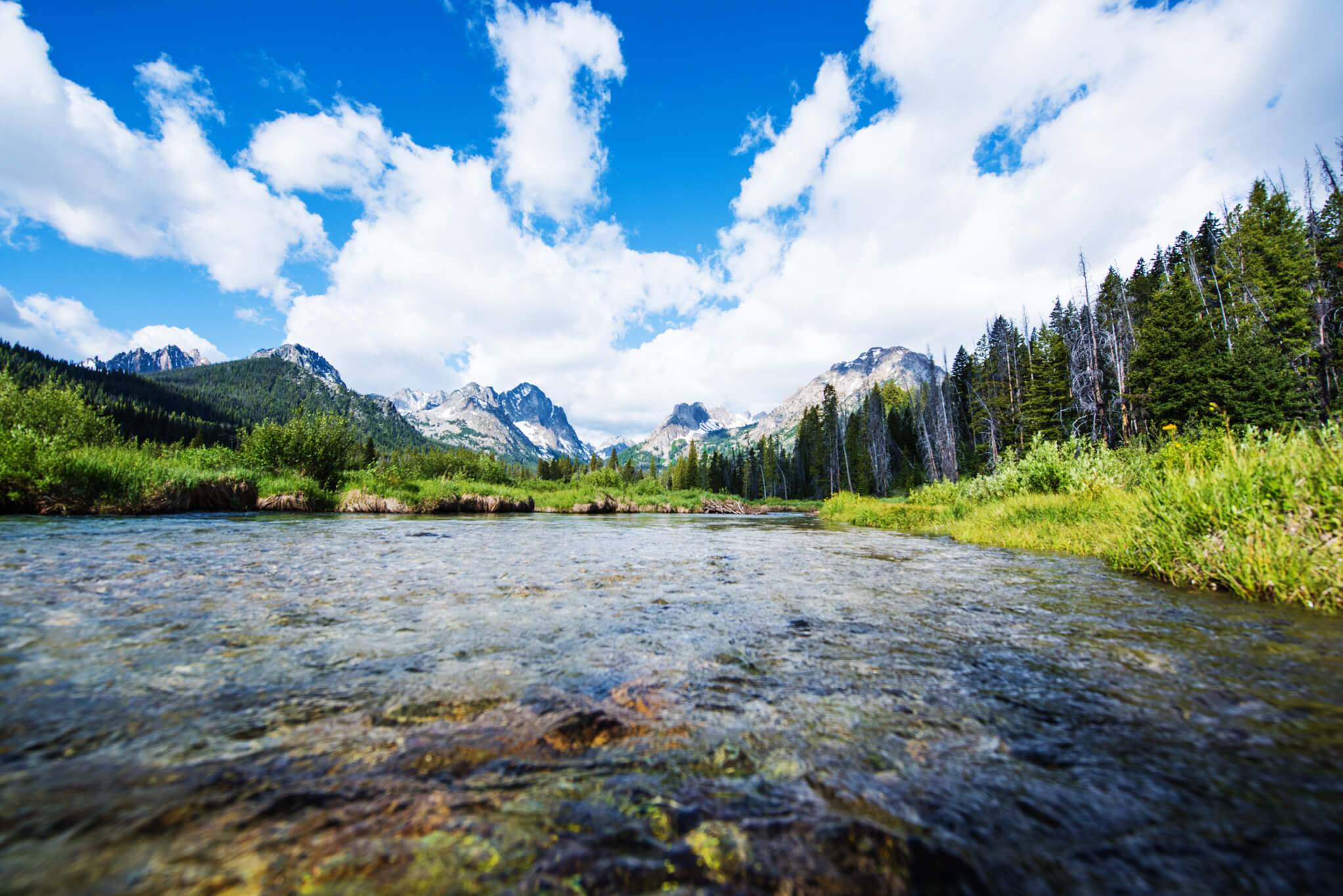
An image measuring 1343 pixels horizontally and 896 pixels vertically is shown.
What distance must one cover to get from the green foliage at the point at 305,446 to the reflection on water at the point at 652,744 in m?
21.5

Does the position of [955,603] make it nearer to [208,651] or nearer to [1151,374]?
[208,651]

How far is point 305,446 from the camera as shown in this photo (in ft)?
81.4

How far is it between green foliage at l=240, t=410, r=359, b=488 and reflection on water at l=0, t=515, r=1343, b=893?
70.5 feet

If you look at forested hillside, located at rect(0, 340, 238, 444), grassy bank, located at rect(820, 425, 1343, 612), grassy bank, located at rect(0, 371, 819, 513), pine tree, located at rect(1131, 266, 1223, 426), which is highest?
forested hillside, located at rect(0, 340, 238, 444)

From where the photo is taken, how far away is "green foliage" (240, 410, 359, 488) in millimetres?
23781

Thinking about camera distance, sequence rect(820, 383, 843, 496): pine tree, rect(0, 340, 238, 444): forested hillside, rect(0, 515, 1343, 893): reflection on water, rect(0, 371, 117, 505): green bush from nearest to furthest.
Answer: rect(0, 515, 1343, 893): reflection on water < rect(0, 371, 117, 505): green bush < rect(820, 383, 843, 496): pine tree < rect(0, 340, 238, 444): forested hillside

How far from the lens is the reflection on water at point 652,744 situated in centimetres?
173

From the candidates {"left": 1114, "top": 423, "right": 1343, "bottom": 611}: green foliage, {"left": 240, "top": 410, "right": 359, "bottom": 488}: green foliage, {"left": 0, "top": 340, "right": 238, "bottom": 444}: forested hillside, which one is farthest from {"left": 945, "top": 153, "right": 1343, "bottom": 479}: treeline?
{"left": 0, "top": 340, "right": 238, "bottom": 444}: forested hillside

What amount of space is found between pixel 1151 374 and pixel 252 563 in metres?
54.0

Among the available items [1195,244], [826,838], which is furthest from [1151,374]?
[826,838]

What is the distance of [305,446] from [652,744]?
2855cm

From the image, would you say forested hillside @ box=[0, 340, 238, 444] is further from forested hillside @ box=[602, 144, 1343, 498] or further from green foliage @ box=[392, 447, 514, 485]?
forested hillside @ box=[602, 144, 1343, 498]

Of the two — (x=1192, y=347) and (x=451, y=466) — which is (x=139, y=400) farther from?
(x=1192, y=347)

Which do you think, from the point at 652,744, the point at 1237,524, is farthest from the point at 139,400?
the point at 1237,524
